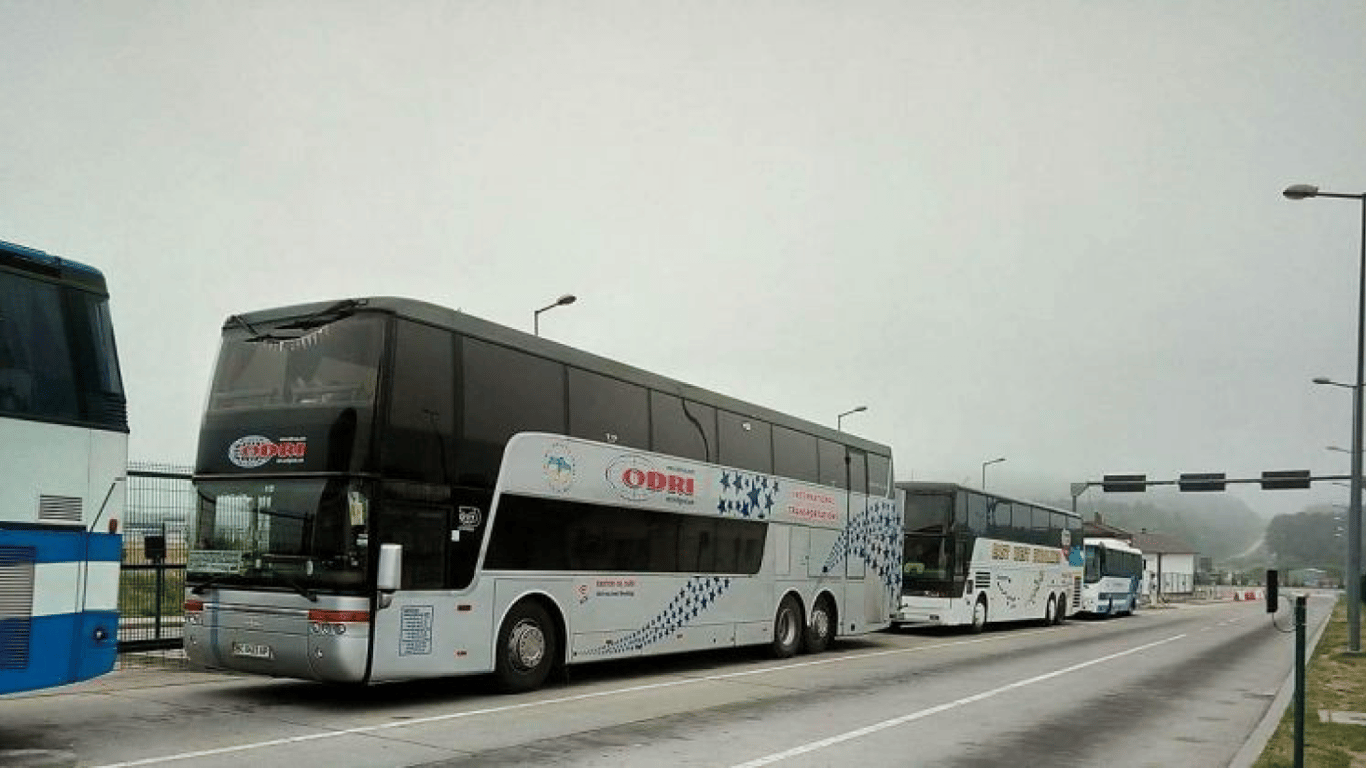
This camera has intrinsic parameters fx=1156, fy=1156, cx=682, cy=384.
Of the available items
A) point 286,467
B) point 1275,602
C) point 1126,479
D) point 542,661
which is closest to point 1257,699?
point 1275,602

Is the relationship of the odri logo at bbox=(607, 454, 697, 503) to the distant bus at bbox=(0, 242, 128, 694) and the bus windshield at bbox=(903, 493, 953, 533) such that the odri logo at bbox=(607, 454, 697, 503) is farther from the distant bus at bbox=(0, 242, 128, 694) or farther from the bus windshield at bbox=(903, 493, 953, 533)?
the bus windshield at bbox=(903, 493, 953, 533)

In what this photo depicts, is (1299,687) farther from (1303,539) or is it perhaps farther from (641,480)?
(1303,539)

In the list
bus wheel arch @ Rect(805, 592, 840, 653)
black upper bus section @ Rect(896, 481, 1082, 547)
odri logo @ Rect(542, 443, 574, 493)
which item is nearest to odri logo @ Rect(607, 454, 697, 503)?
odri logo @ Rect(542, 443, 574, 493)

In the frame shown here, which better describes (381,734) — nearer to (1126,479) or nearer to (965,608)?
(965,608)

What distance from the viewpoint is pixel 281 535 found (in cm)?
1196

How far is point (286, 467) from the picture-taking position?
39.4ft

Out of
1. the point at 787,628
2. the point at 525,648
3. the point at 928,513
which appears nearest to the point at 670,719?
the point at 525,648

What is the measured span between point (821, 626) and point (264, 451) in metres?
12.1

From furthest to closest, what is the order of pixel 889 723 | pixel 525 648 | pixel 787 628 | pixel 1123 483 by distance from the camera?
pixel 1123 483, pixel 787 628, pixel 525 648, pixel 889 723

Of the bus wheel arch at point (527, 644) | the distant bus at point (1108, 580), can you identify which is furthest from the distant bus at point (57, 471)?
the distant bus at point (1108, 580)

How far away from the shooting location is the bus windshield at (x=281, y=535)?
11.6 metres

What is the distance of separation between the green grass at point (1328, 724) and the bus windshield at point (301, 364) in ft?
30.3

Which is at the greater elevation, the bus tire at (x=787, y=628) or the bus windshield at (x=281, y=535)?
the bus windshield at (x=281, y=535)

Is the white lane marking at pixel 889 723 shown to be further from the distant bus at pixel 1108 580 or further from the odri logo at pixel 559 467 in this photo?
the distant bus at pixel 1108 580
